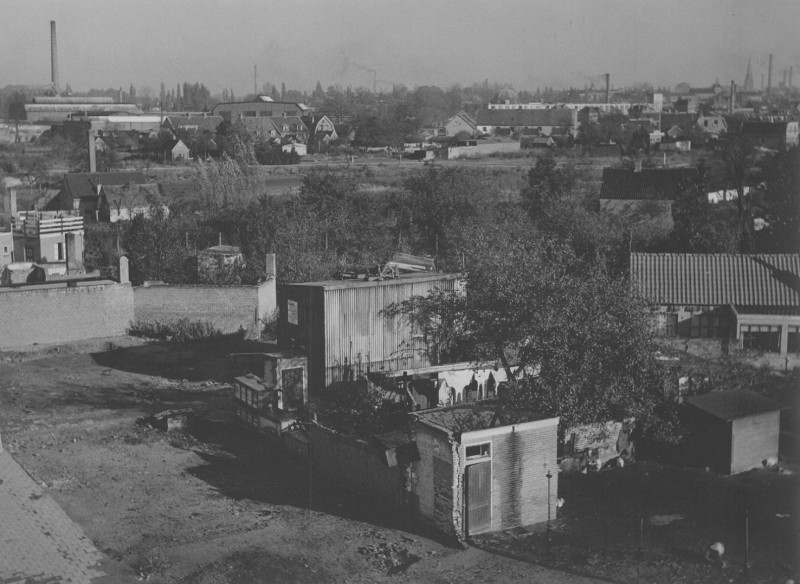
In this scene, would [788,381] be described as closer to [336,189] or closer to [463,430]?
[463,430]

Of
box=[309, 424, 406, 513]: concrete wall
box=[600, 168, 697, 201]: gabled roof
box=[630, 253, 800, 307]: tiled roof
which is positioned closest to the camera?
box=[309, 424, 406, 513]: concrete wall

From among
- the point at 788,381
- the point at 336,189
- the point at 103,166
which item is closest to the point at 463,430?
the point at 788,381

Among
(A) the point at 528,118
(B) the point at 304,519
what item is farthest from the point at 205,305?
(A) the point at 528,118

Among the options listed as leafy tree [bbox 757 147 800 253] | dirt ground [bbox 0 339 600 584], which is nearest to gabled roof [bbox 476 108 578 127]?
leafy tree [bbox 757 147 800 253]

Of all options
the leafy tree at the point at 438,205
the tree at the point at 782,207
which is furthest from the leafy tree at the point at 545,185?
the tree at the point at 782,207

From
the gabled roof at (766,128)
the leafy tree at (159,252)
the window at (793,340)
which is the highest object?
the gabled roof at (766,128)

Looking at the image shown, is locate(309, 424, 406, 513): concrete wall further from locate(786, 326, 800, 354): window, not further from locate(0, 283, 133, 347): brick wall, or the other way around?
locate(786, 326, 800, 354): window

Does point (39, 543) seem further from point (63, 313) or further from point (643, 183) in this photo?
point (643, 183)

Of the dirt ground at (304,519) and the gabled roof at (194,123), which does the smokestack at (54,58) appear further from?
the dirt ground at (304,519)
